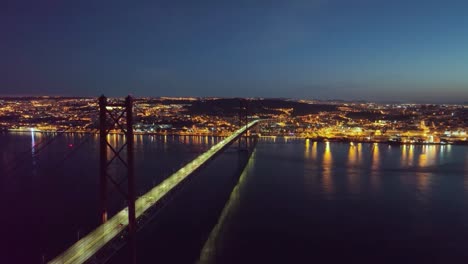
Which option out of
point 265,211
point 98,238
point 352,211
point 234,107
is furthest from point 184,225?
point 234,107

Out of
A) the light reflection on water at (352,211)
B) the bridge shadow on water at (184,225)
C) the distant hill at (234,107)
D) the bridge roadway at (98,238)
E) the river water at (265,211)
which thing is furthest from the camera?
the distant hill at (234,107)

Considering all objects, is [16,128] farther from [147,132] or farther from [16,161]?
[16,161]

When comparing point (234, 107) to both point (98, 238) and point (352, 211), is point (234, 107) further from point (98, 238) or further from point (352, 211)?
point (98, 238)

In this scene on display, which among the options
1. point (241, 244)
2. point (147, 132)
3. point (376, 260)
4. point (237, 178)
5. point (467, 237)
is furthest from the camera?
point (147, 132)

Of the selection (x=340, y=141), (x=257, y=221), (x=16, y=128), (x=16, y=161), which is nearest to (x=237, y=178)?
(x=257, y=221)

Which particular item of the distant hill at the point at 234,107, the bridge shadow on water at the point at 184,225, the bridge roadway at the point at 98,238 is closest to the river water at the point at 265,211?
the bridge shadow on water at the point at 184,225

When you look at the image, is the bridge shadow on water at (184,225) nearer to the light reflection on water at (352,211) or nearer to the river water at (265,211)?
the river water at (265,211)
